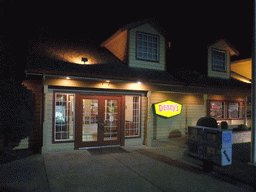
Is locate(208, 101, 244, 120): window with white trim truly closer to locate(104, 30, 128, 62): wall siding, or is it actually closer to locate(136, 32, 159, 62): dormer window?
locate(136, 32, 159, 62): dormer window

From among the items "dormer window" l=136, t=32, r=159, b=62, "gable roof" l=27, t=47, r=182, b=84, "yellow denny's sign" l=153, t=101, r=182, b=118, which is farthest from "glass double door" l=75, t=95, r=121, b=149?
"dormer window" l=136, t=32, r=159, b=62

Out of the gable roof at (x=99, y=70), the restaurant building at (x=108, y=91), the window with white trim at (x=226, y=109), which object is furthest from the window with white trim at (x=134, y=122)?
the window with white trim at (x=226, y=109)

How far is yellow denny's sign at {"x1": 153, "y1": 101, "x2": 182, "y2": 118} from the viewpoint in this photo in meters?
10.6

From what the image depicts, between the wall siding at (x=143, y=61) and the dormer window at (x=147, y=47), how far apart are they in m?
0.20

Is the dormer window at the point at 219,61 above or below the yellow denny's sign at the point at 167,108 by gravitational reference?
above

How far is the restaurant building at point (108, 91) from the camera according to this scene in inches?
309

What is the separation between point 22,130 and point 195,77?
908 cm

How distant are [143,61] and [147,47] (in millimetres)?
898

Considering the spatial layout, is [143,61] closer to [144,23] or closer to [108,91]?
[144,23]

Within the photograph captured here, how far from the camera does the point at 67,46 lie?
9.98m

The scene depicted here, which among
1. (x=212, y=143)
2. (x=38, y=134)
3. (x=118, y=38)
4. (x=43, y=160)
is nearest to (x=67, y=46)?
(x=118, y=38)

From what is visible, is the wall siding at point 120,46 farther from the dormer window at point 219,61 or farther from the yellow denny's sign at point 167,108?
the dormer window at point 219,61

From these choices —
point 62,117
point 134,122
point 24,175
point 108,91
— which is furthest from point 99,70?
point 24,175

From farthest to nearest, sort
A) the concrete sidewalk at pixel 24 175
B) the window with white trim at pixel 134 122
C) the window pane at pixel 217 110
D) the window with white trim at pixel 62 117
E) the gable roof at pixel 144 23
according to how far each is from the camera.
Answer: the window pane at pixel 217 110, the gable roof at pixel 144 23, the window with white trim at pixel 134 122, the window with white trim at pixel 62 117, the concrete sidewalk at pixel 24 175
